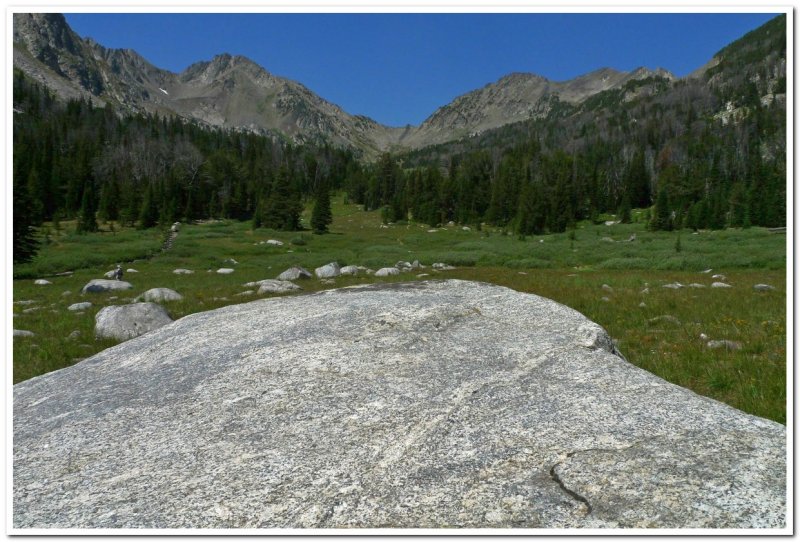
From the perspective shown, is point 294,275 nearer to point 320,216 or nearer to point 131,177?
point 320,216

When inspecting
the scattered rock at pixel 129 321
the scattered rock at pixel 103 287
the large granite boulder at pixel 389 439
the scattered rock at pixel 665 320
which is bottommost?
the scattered rock at pixel 103 287

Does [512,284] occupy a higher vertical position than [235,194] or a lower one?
lower

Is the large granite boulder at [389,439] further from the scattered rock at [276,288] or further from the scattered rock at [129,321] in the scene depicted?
the scattered rock at [276,288]

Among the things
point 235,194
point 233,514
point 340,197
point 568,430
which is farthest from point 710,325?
point 340,197

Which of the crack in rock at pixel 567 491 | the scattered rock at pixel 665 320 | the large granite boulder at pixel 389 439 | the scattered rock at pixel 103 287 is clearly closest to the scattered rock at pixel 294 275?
the scattered rock at pixel 103 287

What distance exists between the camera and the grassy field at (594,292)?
32.7 ft

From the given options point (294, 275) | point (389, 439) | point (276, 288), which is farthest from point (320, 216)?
point (389, 439)

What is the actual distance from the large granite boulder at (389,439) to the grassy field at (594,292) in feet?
10.1

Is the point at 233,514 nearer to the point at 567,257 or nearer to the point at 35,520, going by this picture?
the point at 35,520

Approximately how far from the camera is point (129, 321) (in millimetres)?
14117
